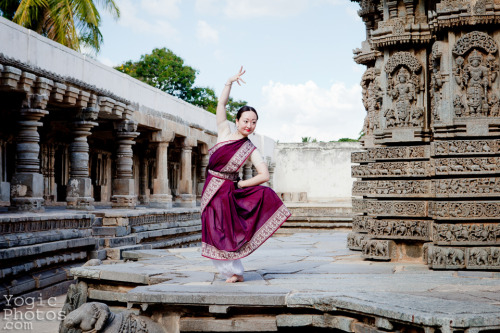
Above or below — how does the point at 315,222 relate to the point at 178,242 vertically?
above

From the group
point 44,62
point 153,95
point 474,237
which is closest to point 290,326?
point 474,237

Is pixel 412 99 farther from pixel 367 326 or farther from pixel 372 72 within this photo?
pixel 367 326

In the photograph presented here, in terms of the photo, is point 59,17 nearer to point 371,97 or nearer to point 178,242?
point 178,242

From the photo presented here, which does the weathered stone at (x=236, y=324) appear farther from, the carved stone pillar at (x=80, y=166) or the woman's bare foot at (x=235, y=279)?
the carved stone pillar at (x=80, y=166)

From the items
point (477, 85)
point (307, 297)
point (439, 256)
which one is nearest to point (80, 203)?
point (439, 256)

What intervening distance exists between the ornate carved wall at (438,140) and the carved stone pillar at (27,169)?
600cm

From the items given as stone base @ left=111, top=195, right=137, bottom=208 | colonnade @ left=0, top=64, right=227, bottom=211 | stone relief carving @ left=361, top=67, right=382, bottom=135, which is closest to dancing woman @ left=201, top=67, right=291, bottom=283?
stone relief carving @ left=361, top=67, right=382, bottom=135

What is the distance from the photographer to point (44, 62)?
10.8 meters

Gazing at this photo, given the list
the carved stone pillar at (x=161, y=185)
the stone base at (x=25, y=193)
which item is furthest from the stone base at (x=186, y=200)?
the stone base at (x=25, y=193)

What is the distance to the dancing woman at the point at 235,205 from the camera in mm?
4809

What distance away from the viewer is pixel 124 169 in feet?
48.5

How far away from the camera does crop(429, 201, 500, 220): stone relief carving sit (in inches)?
217

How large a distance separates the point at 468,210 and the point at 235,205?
2.12 meters

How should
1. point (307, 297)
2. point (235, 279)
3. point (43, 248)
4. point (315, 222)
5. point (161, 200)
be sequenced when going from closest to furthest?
point (307, 297) → point (235, 279) → point (43, 248) → point (315, 222) → point (161, 200)
